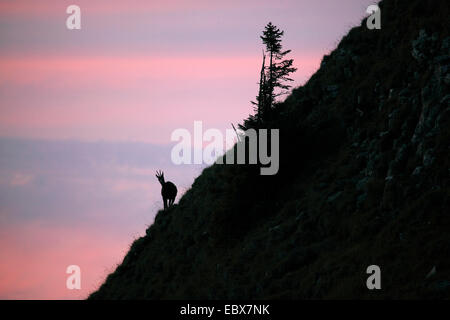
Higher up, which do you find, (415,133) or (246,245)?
(415,133)

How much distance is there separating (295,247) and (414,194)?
6.66m

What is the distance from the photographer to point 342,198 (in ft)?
115

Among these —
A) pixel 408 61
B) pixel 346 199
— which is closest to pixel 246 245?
pixel 346 199

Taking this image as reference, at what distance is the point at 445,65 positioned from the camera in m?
34.1

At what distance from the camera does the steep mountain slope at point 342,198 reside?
29453 millimetres

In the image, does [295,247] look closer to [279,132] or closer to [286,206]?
[286,206]

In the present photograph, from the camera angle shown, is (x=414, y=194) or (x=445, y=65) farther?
(x=445, y=65)

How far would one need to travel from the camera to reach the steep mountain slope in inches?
1160

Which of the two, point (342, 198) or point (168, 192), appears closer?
point (342, 198)

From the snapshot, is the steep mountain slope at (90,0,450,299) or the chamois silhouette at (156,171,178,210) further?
the chamois silhouette at (156,171,178,210)

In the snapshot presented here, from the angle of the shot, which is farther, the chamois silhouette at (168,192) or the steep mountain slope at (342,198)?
the chamois silhouette at (168,192)

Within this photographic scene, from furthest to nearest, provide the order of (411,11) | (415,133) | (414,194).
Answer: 1. (411,11)
2. (415,133)
3. (414,194)
